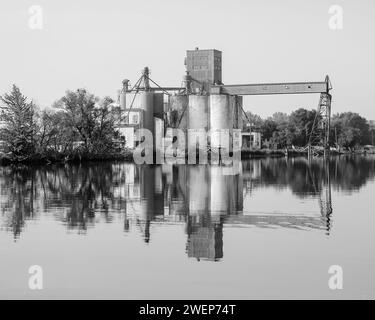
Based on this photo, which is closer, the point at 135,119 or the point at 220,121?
the point at 220,121

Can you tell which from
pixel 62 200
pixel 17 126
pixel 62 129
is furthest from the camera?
pixel 62 129

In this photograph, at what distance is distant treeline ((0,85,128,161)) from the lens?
53844 millimetres

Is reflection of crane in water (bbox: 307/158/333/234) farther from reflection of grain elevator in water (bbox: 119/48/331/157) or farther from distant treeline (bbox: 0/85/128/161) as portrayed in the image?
reflection of grain elevator in water (bbox: 119/48/331/157)

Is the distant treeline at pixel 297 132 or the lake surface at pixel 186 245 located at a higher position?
the distant treeline at pixel 297 132

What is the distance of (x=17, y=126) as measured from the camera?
5388 centimetres

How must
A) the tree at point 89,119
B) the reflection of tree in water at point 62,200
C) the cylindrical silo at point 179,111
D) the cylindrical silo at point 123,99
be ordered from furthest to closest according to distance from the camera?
1. the cylindrical silo at point 123,99
2. the cylindrical silo at point 179,111
3. the tree at point 89,119
4. the reflection of tree in water at point 62,200

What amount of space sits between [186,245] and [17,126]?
4298 cm

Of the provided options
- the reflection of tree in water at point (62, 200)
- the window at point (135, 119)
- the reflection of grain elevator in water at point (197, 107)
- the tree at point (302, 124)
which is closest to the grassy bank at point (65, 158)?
the reflection of grain elevator in water at point (197, 107)

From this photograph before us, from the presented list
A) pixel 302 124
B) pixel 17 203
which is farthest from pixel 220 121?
pixel 17 203

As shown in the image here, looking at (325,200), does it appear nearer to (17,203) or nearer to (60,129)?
(17,203)

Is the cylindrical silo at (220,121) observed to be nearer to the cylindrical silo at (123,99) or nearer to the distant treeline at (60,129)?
the distant treeline at (60,129)

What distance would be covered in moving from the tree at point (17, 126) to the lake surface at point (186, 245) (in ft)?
96.8

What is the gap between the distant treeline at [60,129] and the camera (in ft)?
177
